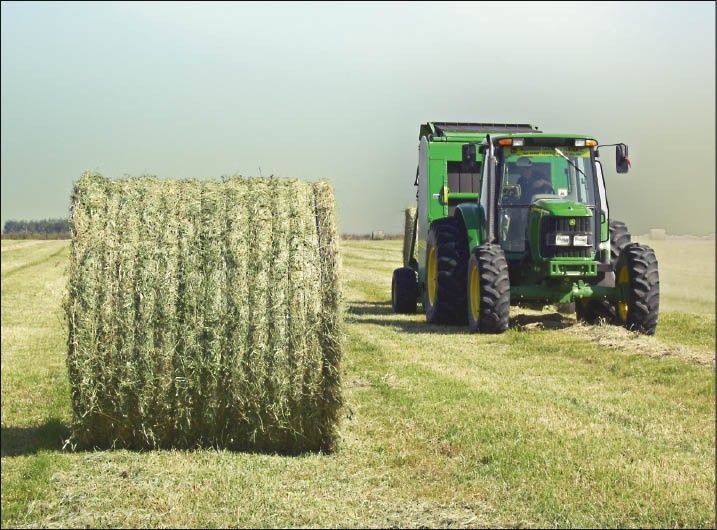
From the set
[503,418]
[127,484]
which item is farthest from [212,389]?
[503,418]

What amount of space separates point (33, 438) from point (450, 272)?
7377 millimetres

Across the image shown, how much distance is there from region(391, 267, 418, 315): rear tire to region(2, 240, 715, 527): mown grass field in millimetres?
4420

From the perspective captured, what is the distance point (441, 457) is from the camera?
20.2 ft

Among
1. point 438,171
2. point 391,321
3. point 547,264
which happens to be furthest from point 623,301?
point 438,171

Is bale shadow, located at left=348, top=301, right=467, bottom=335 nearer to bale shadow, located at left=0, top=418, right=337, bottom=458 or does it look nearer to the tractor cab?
the tractor cab

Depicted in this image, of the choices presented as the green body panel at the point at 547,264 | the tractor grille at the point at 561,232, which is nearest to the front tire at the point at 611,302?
the green body panel at the point at 547,264

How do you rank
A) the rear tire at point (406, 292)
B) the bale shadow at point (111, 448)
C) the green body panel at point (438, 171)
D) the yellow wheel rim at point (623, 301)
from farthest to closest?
1. the rear tire at point (406, 292)
2. the green body panel at point (438, 171)
3. the yellow wheel rim at point (623, 301)
4. the bale shadow at point (111, 448)

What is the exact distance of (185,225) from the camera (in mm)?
6352

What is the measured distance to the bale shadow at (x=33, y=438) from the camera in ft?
21.1

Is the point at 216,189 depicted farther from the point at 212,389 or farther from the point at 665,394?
the point at 665,394

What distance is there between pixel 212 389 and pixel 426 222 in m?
9.18

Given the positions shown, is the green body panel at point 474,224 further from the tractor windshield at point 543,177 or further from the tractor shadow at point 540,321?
the tractor shadow at point 540,321

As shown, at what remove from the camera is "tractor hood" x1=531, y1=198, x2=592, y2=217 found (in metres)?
11.9

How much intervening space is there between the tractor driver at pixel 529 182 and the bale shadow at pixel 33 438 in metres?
7.30
